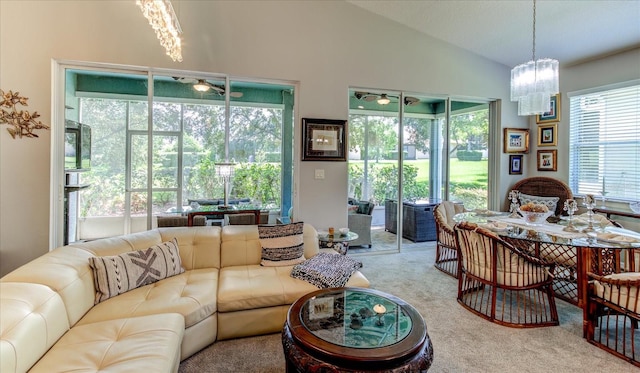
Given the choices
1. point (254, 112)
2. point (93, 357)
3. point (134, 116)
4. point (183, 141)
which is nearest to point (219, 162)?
point (183, 141)

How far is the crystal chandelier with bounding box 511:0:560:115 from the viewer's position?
3.09m

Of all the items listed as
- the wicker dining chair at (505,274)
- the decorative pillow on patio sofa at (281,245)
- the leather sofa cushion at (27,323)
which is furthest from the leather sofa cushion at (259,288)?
the wicker dining chair at (505,274)

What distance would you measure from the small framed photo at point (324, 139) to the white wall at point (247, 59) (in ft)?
0.35

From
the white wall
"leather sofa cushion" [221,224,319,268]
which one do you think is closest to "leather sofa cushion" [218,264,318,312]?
"leather sofa cushion" [221,224,319,268]

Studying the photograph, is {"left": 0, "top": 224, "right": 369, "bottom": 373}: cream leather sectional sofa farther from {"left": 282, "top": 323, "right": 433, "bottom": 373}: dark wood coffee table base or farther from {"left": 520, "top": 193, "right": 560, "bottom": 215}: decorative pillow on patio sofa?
{"left": 520, "top": 193, "right": 560, "bottom": 215}: decorative pillow on patio sofa

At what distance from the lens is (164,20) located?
2.24 metres

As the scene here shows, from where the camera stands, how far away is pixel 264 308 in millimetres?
2438

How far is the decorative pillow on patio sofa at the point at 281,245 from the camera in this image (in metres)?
2.98

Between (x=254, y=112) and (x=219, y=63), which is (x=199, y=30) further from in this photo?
(x=254, y=112)

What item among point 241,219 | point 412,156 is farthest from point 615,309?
point 241,219

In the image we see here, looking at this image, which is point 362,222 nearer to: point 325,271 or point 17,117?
point 325,271

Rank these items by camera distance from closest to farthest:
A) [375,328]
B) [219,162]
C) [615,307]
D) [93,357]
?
1. [93,357]
2. [375,328]
3. [615,307]
4. [219,162]

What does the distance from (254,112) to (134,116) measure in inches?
60.9

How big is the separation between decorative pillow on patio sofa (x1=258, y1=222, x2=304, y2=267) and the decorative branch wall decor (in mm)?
2905
